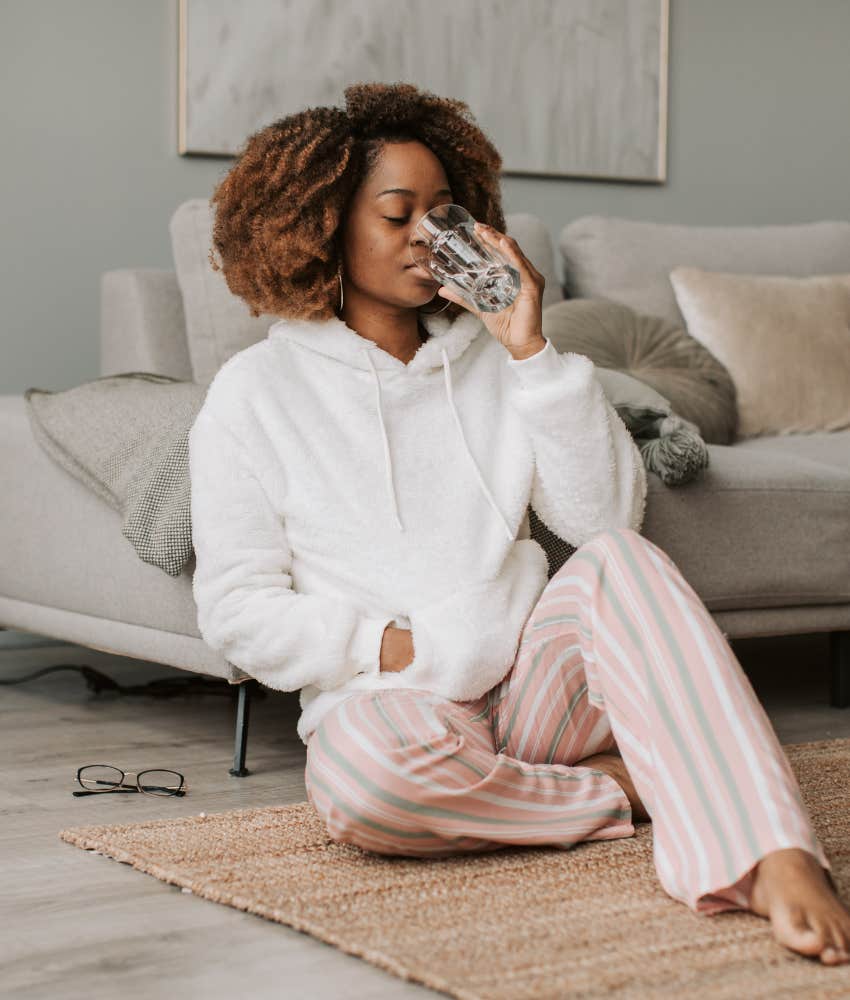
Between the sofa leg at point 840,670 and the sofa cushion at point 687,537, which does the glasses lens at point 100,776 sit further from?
the sofa leg at point 840,670

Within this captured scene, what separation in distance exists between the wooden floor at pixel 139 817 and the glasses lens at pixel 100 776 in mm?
21

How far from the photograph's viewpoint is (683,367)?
2773 mm

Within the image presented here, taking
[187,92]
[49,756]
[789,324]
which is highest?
[187,92]

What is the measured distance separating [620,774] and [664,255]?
1.72 metres

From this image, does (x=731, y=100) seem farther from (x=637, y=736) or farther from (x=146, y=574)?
(x=637, y=736)

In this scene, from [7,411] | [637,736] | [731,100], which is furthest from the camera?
[731,100]

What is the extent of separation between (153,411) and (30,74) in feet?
3.81

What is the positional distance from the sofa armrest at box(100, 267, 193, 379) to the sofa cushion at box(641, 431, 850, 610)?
0.96 meters

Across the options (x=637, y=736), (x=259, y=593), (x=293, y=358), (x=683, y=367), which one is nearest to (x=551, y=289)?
(x=683, y=367)

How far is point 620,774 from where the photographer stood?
1.59m

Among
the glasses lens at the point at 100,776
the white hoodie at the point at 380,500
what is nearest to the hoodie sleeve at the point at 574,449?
the white hoodie at the point at 380,500

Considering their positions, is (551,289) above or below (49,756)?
above

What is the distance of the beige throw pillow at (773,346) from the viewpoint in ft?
9.52

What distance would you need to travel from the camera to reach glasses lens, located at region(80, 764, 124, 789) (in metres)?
1.89
